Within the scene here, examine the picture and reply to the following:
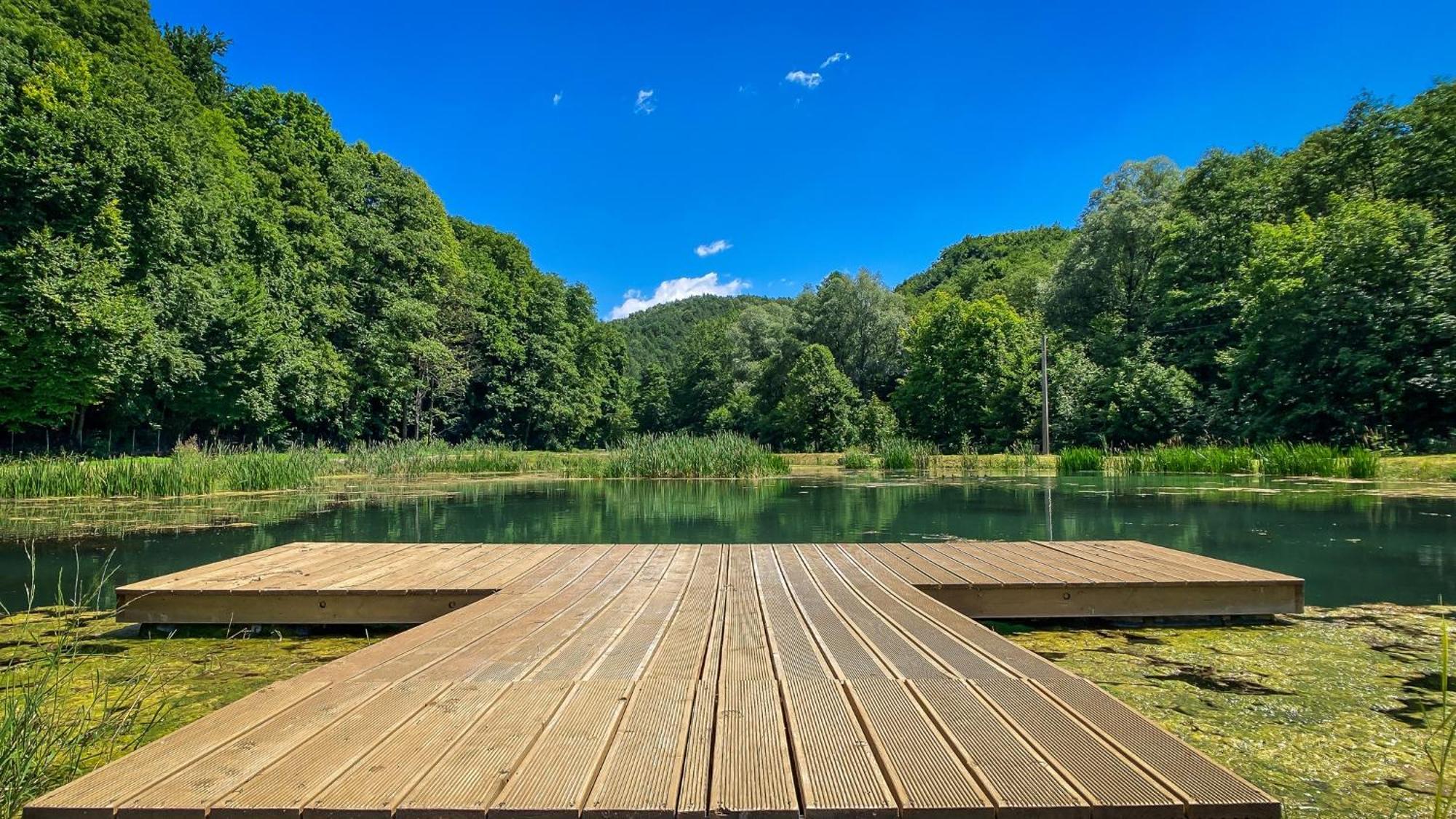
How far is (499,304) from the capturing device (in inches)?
1391

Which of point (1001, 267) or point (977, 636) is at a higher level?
point (1001, 267)

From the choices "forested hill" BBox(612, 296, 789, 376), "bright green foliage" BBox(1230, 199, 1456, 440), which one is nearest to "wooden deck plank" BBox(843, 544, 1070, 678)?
"bright green foliage" BBox(1230, 199, 1456, 440)

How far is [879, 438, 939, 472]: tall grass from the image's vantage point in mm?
18625

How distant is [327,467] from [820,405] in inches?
748

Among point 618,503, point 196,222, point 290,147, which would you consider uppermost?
point 290,147

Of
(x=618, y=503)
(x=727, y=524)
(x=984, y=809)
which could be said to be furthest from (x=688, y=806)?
(x=618, y=503)

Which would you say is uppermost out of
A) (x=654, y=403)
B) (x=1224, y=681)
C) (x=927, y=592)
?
(x=654, y=403)

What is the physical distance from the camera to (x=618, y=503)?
1059 centimetres

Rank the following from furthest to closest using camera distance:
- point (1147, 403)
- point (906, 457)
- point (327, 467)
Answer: point (1147, 403), point (906, 457), point (327, 467)

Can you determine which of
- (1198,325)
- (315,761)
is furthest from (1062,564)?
(1198,325)

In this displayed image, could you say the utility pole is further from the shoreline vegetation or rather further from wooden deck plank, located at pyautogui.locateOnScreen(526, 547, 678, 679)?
wooden deck plank, located at pyautogui.locateOnScreen(526, 547, 678, 679)

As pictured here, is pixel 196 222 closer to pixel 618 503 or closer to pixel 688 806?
pixel 618 503

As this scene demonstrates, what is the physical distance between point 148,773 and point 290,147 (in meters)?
29.3

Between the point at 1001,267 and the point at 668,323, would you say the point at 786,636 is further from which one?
the point at 668,323
